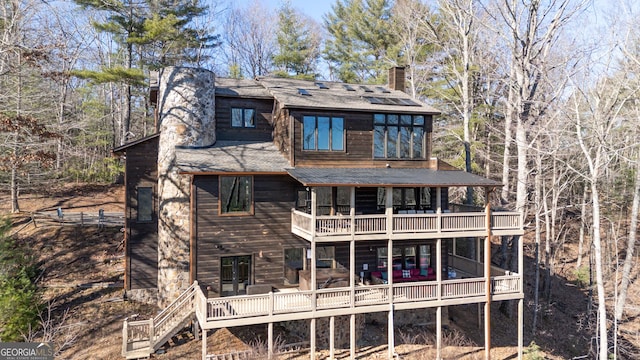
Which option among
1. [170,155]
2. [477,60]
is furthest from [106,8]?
[477,60]

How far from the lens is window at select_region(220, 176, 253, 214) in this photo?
1512 centimetres

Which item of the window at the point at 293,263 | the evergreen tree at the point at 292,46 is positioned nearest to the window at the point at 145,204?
the window at the point at 293,263

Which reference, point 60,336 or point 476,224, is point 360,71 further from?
point 60,336

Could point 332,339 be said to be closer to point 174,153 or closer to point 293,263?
point 293,263

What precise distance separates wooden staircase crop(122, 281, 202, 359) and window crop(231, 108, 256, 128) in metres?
7.33

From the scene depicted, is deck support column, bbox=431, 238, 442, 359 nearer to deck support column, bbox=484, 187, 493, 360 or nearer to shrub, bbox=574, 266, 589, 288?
deck support column, bbox=484, 187, 493, 360

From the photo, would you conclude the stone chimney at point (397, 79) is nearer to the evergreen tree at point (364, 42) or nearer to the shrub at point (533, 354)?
the evergreen tree at point (364, 42)

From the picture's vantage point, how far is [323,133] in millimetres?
16438

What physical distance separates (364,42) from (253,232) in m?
24.9

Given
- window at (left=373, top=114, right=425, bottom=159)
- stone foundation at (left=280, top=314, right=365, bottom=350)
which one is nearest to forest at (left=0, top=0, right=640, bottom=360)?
window at (left=373, top=114, right=425, bottom=159)

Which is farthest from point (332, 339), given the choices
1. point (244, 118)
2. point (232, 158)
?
point (244, 118)

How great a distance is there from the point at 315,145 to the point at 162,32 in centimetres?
1639

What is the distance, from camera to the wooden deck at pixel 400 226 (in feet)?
45.4

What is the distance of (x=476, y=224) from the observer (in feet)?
50.5
